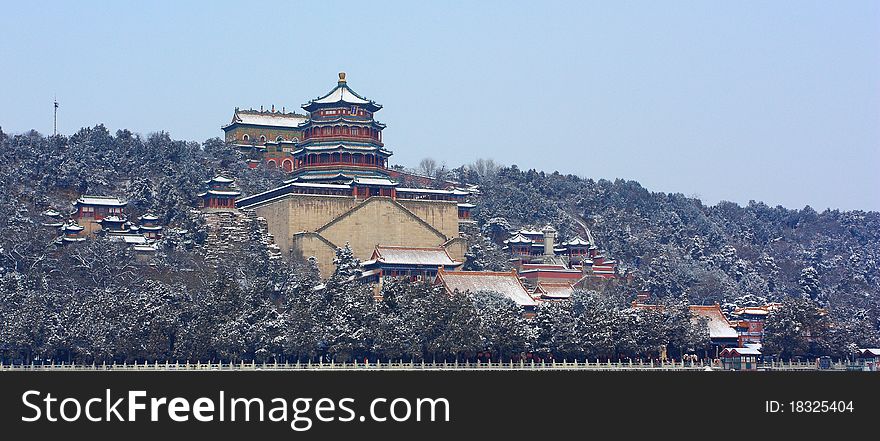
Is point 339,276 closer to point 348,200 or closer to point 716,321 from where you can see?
point 348,200

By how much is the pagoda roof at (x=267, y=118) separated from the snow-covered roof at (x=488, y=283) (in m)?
45.1

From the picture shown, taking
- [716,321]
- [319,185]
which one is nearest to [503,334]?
[716,321]

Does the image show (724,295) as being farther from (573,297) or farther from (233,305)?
(233,305)

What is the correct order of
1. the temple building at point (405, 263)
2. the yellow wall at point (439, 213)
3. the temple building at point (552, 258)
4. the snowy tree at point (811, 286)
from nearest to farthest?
the temple building at point (405, 263), the temple building at point (552, 258), the yellow wall at point (439, 213), the snowy tree at point (811, 286)

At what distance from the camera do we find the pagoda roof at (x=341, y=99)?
422 feet

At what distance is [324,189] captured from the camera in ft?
394

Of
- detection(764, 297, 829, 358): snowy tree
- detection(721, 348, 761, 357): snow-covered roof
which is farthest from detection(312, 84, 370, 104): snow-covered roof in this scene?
detection(764, 297, 829, 358): snowy tree

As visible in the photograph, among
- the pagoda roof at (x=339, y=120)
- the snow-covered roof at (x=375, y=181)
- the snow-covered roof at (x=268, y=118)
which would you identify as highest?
the snow-covered roof at (x=268, y=118)

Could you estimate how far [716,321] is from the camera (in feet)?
340

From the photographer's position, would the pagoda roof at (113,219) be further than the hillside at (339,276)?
Yes

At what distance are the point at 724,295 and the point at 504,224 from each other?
19786mm

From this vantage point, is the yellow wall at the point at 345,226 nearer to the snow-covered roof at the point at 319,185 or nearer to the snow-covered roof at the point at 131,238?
the snow-covered roof at the point at 319,185

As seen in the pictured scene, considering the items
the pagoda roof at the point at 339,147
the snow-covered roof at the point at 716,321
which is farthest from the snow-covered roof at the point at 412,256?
the snow-covered roof at the point at 716,321

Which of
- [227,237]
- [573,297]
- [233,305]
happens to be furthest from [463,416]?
[227,237]
